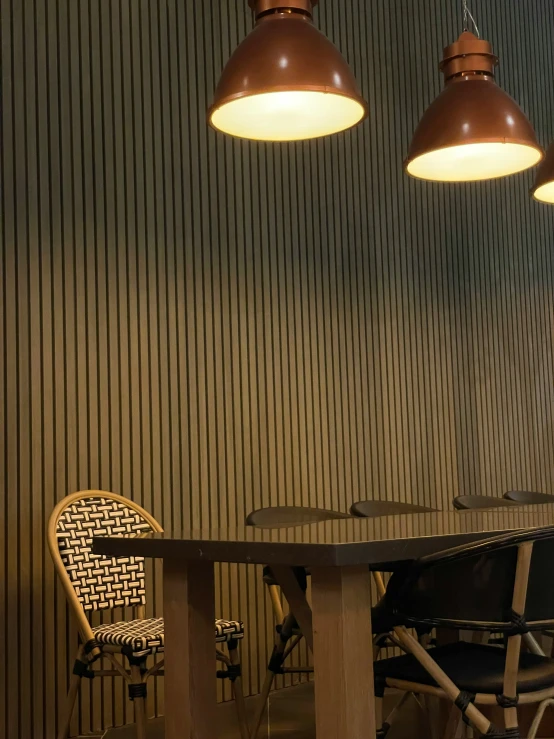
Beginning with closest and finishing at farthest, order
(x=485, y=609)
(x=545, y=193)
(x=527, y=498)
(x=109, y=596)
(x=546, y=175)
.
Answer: (x=485, y=609)
(x=109, y=596)
(x=546, y=175)
(x=545, y=193)
(x=527, y=498)

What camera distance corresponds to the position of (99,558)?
3879 millimetres

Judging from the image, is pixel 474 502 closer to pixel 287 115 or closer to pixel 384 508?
pixel 384 508

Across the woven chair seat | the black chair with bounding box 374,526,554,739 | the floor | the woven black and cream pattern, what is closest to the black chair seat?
the black chair with bounding box 374,526,554,739

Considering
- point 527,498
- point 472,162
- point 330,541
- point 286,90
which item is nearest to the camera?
point 330,541

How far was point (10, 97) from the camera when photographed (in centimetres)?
424

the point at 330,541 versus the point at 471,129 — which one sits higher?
the point at 471,129

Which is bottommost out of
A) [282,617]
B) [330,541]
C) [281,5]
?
[282,617]

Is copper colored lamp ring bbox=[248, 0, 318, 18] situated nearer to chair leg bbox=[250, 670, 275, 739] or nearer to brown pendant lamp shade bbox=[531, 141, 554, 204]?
brown pendant lamp shade bbox=[531, 141, 554, 204]

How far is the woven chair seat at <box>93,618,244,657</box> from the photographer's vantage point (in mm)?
3320

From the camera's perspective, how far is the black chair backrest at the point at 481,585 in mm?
2408

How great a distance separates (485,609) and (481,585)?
61 millimetres

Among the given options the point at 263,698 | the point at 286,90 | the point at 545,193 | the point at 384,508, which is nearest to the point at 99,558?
the point at 263,698

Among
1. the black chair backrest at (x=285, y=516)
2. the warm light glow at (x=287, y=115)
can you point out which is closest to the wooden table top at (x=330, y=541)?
the black chair backrest at (x=285, y=516)

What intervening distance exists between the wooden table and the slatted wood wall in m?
1.43
